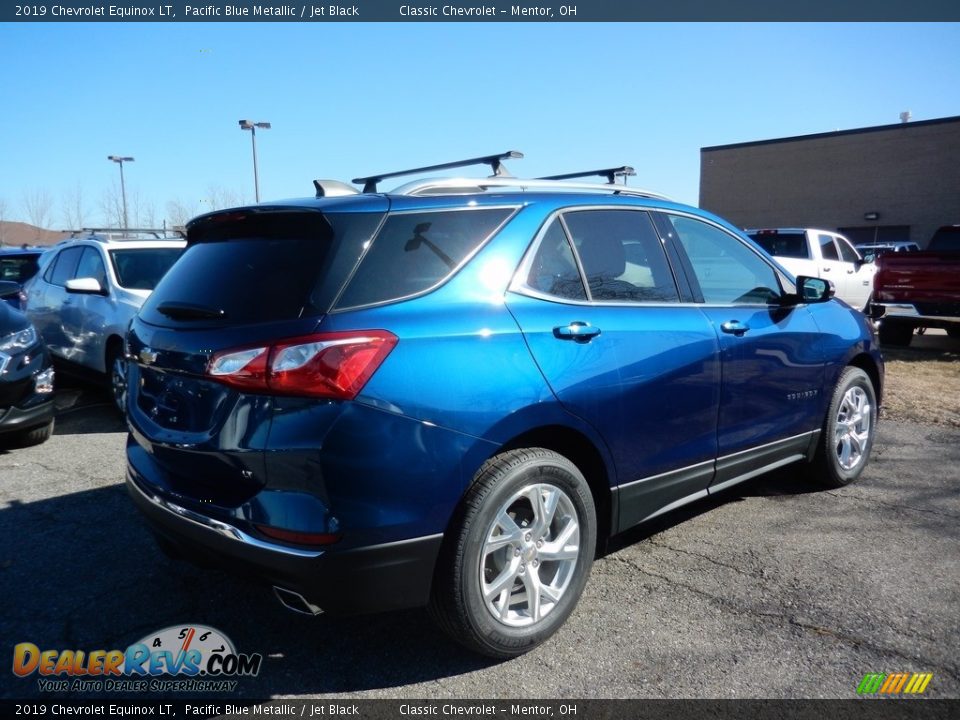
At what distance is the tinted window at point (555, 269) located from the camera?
311 cm

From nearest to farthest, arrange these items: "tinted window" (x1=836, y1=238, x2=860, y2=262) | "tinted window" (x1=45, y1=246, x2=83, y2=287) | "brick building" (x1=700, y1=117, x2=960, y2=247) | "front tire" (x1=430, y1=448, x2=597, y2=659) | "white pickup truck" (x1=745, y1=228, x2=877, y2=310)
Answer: "front tire" (x1=430, y1=448, x2=597, y2=659)
"tinted window" (x1=45, y1=246, x2=83, y2=287)
"white pickup truck" (x1=745, y1=228, x2=877, y2=310)
"tinted window" (x1=836, y1=238, x2=860, y2=262)
"brick building" (x1=700, y1=117, x2=960, y2=247)

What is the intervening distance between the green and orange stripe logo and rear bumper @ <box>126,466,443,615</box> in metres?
1.62

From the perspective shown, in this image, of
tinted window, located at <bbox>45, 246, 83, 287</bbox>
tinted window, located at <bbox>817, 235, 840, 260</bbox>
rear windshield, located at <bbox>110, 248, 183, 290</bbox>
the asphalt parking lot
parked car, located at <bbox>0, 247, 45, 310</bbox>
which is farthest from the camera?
tinted window, located at <bbox>817, 235, 840, 260</bbox>

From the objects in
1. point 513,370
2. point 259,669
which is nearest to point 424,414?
point 513,370

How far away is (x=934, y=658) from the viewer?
288 cm

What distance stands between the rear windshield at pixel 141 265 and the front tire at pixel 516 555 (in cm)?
581

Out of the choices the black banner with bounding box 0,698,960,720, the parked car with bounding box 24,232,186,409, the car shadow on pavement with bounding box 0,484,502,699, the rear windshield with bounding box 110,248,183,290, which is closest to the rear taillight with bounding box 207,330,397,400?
the car shadow on pavement with bounding box 0,484,502,699

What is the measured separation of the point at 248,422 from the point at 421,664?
1.17 m

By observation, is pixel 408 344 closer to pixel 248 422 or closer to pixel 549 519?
pixel 248 422

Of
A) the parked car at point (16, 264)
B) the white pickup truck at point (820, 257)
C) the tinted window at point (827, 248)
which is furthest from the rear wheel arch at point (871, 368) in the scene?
the parked car at point (16, 264)

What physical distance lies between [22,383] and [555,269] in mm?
4708

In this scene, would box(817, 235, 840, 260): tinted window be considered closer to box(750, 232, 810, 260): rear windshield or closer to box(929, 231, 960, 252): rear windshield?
box(750, 232, 810, 260): rear windshield

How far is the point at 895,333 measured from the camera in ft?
42.0

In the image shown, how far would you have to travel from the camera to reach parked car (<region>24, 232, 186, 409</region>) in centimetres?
720
